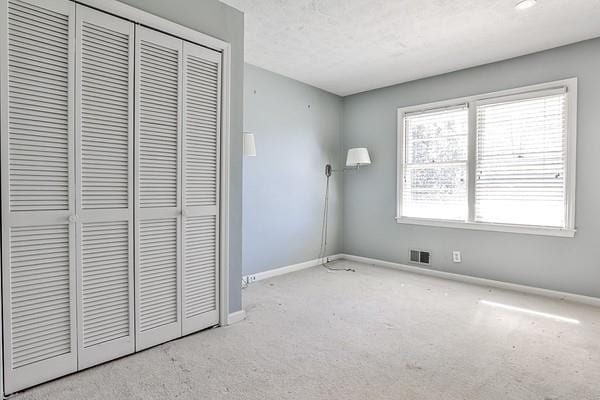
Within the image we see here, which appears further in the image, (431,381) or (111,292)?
(111,292)

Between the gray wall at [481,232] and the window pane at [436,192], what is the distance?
18cm

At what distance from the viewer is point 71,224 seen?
1.93 meters

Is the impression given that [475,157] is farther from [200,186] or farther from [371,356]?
[200,186]

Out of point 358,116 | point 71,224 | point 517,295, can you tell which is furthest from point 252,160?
point 517,295

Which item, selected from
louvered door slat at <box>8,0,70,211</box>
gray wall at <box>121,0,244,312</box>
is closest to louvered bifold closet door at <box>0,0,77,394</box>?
louvered door slat at <box>8,0,70,211</box>

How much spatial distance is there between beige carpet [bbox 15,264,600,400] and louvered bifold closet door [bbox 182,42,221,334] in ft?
0.83

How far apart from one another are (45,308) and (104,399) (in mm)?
588

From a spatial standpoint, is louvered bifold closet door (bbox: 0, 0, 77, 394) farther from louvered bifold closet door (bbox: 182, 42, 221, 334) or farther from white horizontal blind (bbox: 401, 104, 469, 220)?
white horizontal blind (bbox: 401, 104, 469, 220)

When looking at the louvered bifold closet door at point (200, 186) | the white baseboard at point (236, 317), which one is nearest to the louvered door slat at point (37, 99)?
the louvered bifold closet door at point (200, 186)

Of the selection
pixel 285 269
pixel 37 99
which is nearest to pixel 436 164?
pixel 285 269

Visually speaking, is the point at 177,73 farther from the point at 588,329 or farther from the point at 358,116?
the point at 588,329

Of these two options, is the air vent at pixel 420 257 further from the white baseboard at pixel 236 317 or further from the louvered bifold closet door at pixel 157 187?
the louvered bifold closet door at pixel 157 187

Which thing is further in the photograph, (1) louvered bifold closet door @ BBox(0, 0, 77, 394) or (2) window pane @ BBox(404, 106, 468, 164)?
(2) window pane @ BBox(404, 106, 468, 164)

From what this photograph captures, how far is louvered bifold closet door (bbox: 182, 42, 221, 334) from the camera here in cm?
240
